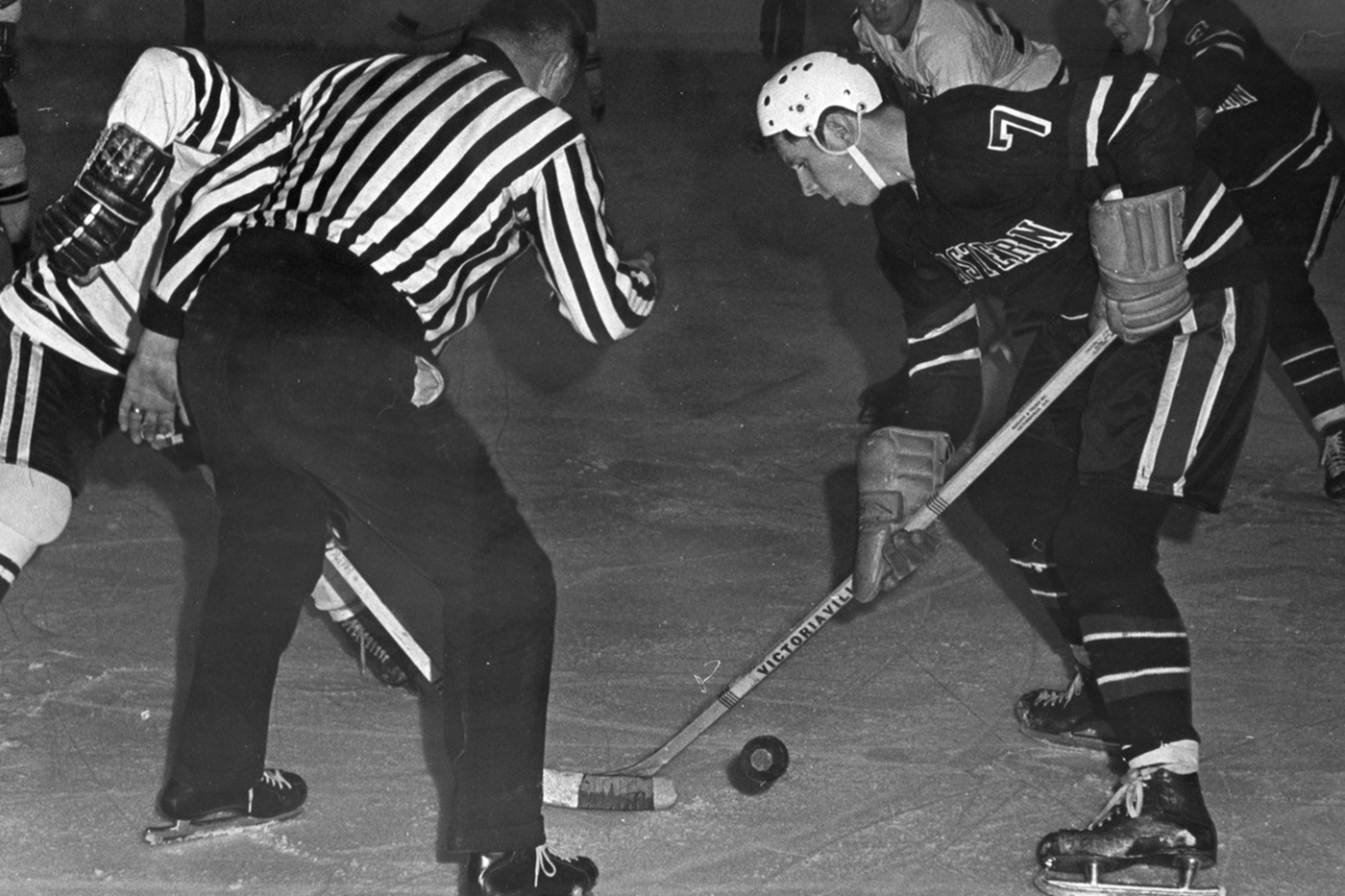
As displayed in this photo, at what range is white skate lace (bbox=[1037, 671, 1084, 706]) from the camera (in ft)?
7.56

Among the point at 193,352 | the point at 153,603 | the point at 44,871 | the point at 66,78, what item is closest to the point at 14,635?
the point at 153,603

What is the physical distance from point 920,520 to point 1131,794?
453mm

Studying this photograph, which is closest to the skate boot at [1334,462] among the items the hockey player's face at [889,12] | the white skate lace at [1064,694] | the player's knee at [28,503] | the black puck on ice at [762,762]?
the white skate lace at [1064,694]

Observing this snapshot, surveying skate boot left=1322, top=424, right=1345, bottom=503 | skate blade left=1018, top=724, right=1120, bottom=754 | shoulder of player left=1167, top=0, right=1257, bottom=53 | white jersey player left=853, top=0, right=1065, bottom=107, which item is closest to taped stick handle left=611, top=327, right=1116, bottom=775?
skate blade left=1018, top=724, right=1120, bottom=754

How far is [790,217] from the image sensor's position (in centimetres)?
516

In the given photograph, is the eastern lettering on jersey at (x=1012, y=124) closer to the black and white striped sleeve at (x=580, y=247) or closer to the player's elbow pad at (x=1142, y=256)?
the player's elbow pad at (x=1142, y=256)

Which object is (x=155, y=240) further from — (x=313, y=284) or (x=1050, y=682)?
(x=1050, y=682)

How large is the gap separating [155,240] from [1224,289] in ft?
4.84

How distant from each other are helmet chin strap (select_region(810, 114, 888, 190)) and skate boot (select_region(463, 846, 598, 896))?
3.09 feet

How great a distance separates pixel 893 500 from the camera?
83.9 inches

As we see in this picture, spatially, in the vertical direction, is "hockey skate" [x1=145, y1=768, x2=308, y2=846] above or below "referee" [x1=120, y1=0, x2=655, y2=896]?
below

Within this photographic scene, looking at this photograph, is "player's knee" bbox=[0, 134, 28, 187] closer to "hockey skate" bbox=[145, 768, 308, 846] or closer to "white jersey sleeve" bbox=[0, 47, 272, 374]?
"white jersey sleeve" bbox=[0, 47, 272, 374]

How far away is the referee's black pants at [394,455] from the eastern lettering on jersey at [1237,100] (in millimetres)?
2210

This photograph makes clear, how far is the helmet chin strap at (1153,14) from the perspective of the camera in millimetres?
3258
